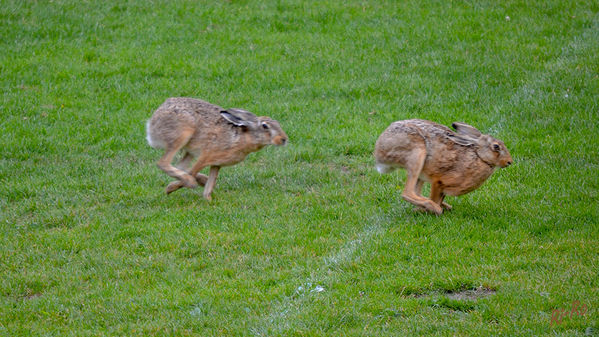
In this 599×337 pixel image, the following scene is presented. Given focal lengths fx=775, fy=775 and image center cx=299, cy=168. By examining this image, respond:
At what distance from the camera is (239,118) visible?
11086 millimetres

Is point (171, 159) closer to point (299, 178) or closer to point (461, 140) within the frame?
point (299, 178)

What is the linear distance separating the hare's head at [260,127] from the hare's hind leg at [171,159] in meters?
0.66

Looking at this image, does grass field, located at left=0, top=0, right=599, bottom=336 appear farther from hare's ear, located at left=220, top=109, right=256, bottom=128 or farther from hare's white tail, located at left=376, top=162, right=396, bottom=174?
hare's ear, located at left=220, top=109, right=256, bottom=128

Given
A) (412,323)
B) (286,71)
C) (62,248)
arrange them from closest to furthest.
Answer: (412,323)
(62,248)
(286,71)

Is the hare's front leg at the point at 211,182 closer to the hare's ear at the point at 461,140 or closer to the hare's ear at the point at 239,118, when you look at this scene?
the hare's ear at the point at 239,118

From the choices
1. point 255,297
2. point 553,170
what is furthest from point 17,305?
point 553,170

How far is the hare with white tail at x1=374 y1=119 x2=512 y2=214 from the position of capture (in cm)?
979

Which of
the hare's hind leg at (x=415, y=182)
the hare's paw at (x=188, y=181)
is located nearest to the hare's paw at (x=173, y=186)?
the hare's paw at (x=188, y=181)

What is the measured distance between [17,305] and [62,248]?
4.71 ft

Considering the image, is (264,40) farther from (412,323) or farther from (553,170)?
(412,323)

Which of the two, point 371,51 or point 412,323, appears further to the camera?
point 371,51

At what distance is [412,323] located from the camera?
289 inches

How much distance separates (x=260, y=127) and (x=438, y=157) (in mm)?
2665

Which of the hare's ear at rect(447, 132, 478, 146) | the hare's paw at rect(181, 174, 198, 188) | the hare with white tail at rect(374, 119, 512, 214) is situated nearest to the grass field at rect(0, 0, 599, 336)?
the hare's paw at rect(181, 174, 198, 188)
